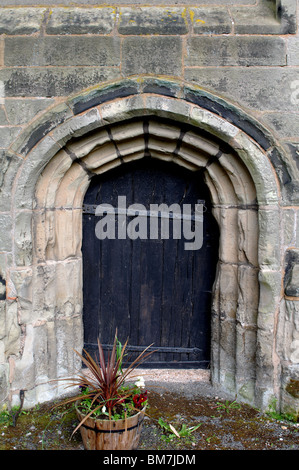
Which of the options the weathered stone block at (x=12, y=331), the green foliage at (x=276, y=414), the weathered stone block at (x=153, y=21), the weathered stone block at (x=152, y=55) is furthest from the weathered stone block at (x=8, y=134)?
the green foliage at (x=276, y=414)

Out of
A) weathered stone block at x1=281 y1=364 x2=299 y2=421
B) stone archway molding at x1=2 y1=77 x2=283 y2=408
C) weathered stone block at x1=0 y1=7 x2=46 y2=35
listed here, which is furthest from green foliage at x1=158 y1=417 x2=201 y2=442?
weathered stone block at x1=0 y1=7 x2=46 y2=35

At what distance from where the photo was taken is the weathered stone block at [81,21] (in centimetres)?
289

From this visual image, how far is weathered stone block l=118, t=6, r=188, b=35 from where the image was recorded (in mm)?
2871

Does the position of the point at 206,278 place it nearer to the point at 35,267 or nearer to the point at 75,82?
the point at 35,267

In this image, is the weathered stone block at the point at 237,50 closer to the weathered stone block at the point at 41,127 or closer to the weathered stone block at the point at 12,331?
the weathered stone block at the point at 41,127

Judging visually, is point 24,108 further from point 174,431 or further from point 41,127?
point 174,431

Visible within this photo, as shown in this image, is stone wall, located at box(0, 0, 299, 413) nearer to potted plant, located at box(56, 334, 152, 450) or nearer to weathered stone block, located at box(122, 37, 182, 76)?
weathered stone block, located at box(122, 37, 182, 76)

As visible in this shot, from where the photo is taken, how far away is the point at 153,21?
9.48 feet

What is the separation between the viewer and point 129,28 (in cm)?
288

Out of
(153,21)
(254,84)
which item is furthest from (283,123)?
(153,21)

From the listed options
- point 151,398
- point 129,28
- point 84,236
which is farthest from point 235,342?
point 129,28

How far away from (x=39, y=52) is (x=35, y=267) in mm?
1566
